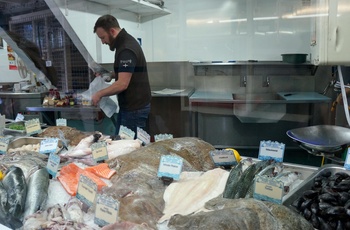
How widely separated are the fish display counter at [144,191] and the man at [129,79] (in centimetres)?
140

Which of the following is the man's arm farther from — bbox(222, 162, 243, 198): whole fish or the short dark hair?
bbox(222, 162, 243, 198): whole fish

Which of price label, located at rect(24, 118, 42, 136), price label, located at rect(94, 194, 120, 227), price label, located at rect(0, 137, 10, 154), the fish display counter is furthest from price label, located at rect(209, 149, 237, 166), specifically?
price label, located at rect(24, 118, 42, 136)

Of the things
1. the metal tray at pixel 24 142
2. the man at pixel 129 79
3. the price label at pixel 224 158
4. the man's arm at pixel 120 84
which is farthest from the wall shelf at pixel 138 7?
the price label at pixel 224 158

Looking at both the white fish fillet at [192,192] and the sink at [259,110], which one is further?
the sink at [259,110]

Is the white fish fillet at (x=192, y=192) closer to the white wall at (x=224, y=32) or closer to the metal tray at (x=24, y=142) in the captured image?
the metal tray at (x=24, y=142)

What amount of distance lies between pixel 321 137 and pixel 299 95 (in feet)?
11.9

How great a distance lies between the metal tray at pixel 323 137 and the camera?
5.40ft

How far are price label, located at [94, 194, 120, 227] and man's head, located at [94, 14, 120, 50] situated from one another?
2.49 m

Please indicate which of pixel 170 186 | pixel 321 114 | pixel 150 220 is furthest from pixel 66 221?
pixel 321 114

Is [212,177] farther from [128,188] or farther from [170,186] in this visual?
[128,188]

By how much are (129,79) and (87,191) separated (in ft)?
6.68

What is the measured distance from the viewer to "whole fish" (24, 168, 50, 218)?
4.38ft

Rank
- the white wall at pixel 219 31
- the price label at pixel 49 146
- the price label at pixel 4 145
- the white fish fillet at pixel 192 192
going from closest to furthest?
the white fish fillet at pixel 192 192
the price label at pixel 49 146
the price label at pixel 4 145
the white wall at pixel 219 31

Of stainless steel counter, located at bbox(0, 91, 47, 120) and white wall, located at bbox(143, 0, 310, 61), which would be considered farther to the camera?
white wall, located at bbox(143, 0, 310, 61)
